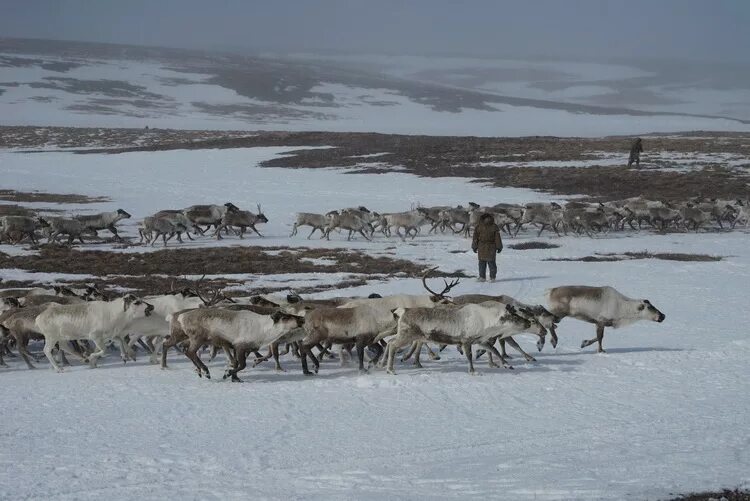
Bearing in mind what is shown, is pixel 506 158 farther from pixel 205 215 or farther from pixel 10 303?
pixel 10 303

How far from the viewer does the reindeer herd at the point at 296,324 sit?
9.95 meters

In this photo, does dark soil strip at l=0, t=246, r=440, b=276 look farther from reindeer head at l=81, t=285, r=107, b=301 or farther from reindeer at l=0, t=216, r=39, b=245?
reindeer head at l=81, t=285, r=107, b=301

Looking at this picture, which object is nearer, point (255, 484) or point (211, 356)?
point (255, 484)

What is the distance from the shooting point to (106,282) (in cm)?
1717

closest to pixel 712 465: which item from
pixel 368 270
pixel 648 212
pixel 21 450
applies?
pixel 21 450

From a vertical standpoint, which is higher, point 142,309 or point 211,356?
point 142,309

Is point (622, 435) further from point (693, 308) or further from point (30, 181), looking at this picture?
point (30, 181)

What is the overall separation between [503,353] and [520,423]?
2.89 m

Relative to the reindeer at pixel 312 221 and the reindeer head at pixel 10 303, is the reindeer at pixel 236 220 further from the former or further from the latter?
the reindeer head at pixel 10 303

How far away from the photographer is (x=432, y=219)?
26.4 meters

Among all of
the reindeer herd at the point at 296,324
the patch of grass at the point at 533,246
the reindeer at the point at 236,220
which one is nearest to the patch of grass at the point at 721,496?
the reindeer herd at the point at 296,324

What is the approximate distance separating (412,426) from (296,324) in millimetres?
2499

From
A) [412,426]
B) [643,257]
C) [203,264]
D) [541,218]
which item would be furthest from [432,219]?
[412,426]

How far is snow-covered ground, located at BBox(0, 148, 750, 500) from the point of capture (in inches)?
256
